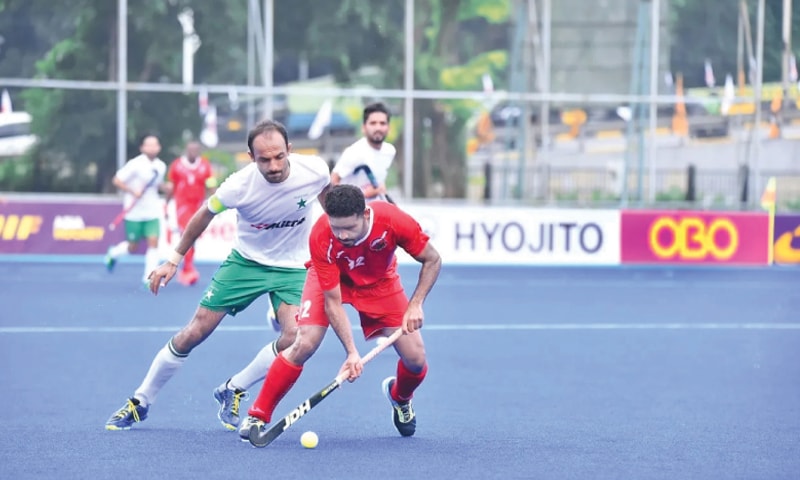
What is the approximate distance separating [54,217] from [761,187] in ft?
43.1

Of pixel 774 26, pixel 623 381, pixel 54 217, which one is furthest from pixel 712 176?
pixel 623 381

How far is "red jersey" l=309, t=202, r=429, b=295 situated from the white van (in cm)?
1754

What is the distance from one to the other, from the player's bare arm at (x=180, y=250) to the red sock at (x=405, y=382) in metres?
1.18

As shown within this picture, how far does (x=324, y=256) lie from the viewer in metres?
6.04

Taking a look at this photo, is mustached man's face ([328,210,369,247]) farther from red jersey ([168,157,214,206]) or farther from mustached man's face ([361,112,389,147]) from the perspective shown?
red jersey ([168,157,214,206])

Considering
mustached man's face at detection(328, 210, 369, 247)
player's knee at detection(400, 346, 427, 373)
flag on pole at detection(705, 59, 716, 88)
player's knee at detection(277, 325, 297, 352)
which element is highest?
flag on pole at detection(705, 59, 716, 88)

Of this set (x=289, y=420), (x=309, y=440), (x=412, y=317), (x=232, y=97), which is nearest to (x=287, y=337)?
(x=289, y=420)

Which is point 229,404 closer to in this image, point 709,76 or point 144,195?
point 144,195

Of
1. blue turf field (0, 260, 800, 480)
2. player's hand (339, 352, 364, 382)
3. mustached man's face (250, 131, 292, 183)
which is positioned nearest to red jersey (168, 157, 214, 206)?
blue turf field (0, 260, 800, 480)

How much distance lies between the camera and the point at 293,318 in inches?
269

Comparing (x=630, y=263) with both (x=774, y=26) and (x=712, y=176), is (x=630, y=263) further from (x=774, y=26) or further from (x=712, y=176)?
(x=774, y=26)

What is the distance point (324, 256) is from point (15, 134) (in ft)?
58.9

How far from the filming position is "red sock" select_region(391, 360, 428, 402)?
21.5 feet

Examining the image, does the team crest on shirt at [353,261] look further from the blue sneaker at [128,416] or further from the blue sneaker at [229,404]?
the blue sneaker at [128,416]
